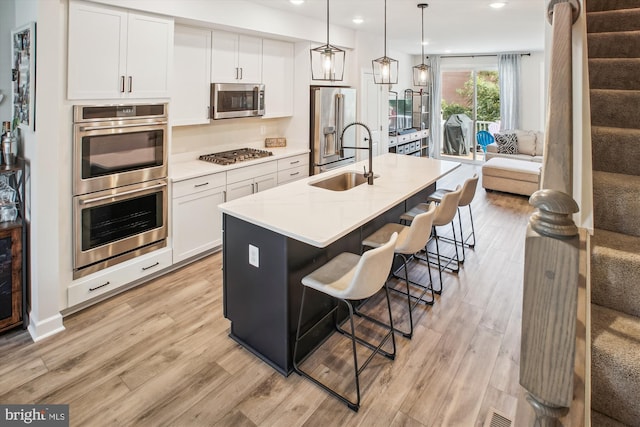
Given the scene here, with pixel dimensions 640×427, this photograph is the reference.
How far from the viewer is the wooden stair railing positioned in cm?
72

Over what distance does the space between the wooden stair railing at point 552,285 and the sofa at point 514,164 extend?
534 centimetres

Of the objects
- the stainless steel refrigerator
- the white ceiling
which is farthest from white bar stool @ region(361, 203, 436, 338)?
the stainless steel refrigerator

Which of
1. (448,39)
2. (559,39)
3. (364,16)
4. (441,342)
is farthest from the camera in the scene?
(448,39)

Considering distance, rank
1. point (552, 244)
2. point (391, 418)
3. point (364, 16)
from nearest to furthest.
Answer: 1. point (552, 244)
2. point (391, 418)
3. point (364, 16)

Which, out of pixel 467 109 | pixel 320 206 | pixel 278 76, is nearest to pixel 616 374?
pixel 320 206

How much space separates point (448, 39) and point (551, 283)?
7341 millimetres

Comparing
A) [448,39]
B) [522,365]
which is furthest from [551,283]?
[448,39]

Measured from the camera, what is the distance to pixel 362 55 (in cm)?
595

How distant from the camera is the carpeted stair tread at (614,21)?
102 inches

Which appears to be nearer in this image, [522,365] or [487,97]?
[522,365]

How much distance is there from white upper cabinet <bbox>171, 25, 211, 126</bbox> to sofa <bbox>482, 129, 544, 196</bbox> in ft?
15.2

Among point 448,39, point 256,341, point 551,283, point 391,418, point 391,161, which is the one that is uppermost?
point 448,39

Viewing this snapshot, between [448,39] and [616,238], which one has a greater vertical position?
[448,39]

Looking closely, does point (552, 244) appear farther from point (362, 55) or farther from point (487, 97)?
point (487, 97)
